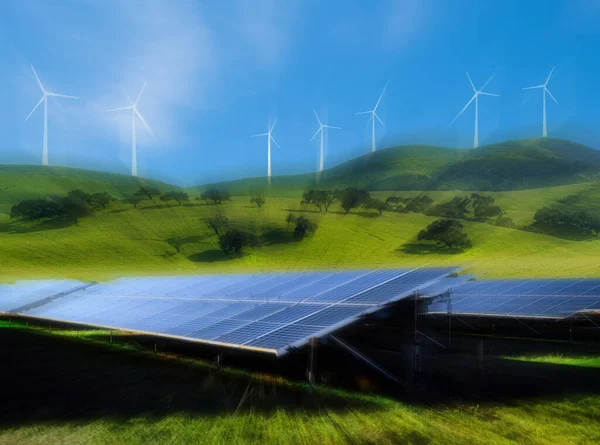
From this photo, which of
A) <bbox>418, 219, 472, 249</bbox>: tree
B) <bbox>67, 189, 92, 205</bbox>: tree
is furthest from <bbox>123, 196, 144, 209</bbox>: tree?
<bbox>418, 219, 472, 249</bbox>: tree

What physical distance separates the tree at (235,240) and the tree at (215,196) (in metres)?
9.17

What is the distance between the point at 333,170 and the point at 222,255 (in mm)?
39509

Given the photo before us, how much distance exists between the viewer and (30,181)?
2296 inches

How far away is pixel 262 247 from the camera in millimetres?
44500

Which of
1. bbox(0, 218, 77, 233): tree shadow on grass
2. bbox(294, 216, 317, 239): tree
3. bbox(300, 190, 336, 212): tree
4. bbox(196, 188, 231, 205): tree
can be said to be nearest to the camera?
bbox(0, 218, 77, 233): tree shadow on grass

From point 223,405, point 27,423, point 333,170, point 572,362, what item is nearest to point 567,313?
point 572,362

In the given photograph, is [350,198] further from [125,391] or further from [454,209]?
[125,391]

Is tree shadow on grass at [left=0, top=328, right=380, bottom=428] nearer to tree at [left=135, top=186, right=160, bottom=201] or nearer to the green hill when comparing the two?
the green hill

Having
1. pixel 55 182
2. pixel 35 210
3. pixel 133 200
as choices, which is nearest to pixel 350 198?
pixel 133 200

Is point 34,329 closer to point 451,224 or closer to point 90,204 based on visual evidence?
point 90,204

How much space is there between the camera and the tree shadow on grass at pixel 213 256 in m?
41.2

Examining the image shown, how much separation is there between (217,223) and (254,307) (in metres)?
35.7

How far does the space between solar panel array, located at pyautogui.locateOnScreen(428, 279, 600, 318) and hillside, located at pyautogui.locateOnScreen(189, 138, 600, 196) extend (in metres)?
42.5

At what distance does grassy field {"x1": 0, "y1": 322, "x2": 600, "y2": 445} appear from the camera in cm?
793
